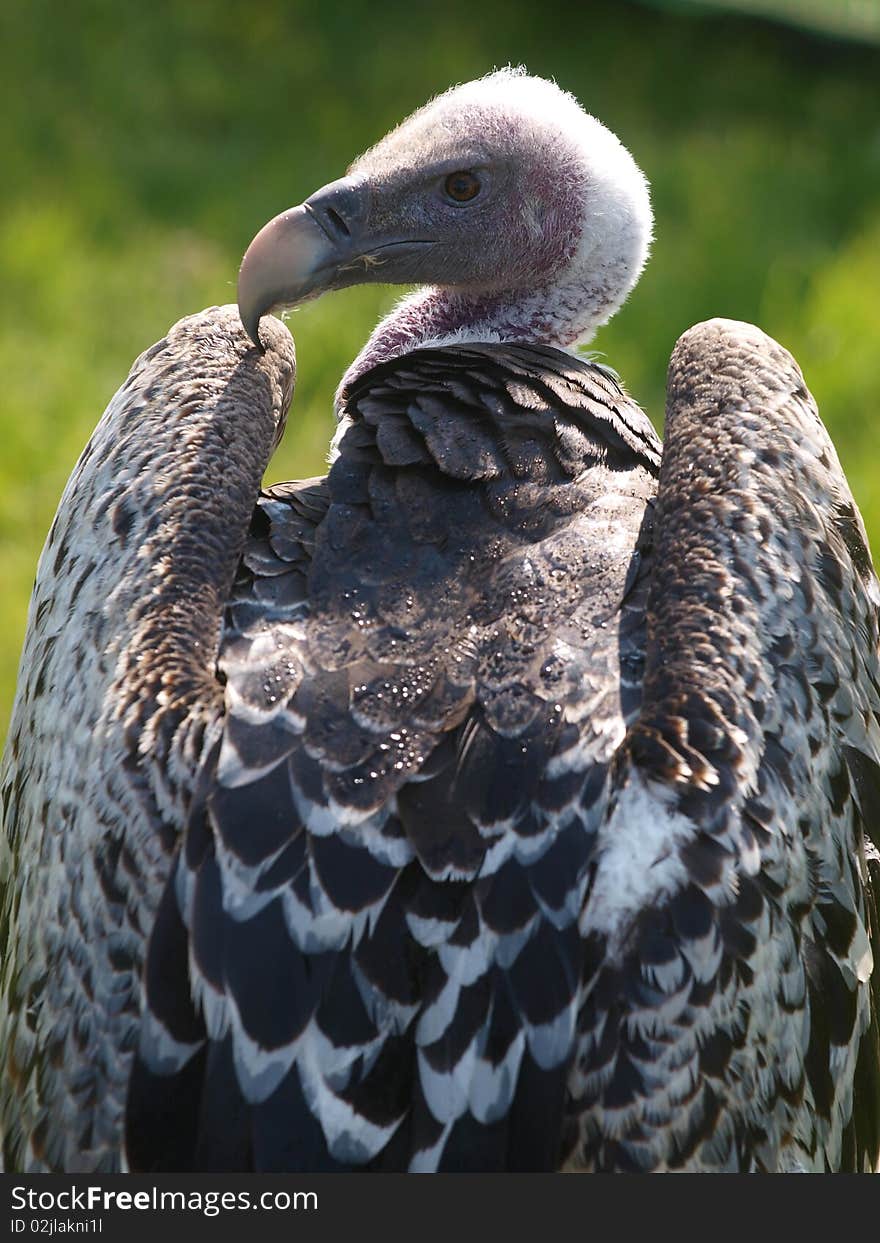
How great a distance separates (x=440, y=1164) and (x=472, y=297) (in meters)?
2.40

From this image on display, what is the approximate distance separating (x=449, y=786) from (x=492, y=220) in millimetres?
1803

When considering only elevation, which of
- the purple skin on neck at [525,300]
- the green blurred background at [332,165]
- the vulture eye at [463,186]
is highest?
the green blurred background at [332,165]

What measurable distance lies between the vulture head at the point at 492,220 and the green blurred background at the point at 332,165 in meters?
2.55

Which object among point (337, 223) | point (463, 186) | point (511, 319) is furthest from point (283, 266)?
point (511, 319)

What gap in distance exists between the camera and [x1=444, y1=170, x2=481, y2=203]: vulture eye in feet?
14.2

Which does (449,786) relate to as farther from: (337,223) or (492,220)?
(492,220)

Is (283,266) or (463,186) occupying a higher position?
(463,186)

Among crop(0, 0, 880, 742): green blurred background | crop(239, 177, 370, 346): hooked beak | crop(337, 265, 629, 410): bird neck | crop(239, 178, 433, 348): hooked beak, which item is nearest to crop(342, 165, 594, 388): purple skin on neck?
crop(337, 265, 629, 410): bird neck

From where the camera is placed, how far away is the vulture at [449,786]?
9.68ft

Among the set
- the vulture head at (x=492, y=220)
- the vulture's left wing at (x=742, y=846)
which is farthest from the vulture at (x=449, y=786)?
the vulture head at (x=492, y=220)

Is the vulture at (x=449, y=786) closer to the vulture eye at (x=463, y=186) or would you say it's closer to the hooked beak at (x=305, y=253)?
the hooked beak at (x=305, y=253)

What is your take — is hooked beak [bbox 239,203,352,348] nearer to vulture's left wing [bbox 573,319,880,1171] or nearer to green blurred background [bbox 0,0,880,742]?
vulture's left wing [bbox 573,319,880,1171]

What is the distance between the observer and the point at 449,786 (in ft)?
10.2

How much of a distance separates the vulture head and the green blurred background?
255cm
